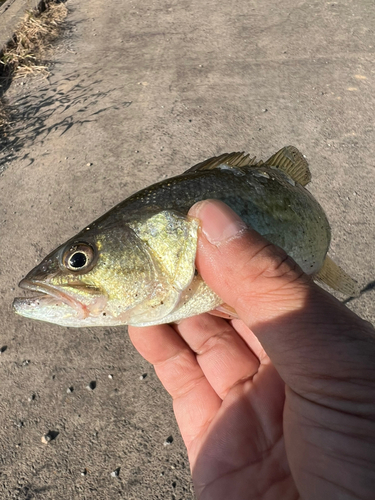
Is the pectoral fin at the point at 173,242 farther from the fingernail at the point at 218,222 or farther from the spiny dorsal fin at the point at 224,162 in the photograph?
the spiny dorsal fin at the point at 224,162

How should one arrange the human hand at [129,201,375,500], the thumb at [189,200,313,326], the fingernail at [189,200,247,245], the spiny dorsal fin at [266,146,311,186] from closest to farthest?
the human hand at [129,201,375,500] < the thumb at [189,200,313,326] < the fingernail at [189,200,247,245] < the spiny dorsal fin at [266,146,311,186]

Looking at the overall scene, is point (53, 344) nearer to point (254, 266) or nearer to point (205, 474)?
point (205, 474)

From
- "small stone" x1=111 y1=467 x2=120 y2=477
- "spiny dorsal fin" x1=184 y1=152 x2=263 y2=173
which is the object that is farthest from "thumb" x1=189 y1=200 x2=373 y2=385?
"small stone" x1=111 y1=467 x2=120 y2=477

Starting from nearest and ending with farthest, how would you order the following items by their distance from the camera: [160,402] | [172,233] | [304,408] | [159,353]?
[304,408] → [172,233] → [159,353] → [160,402]

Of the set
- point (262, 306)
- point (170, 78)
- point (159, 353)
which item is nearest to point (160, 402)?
point (159, 353)

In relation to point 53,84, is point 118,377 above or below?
below

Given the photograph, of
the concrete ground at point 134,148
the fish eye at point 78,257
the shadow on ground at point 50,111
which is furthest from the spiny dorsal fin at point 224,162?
the shadow on ground at point 50,111

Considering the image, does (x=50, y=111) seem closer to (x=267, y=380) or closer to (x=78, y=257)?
(x=78, y=257)

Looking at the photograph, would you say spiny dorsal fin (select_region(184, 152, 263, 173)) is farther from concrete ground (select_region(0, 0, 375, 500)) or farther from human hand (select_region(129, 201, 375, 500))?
concrete ground (select_region(0, 0, 375, 500))
